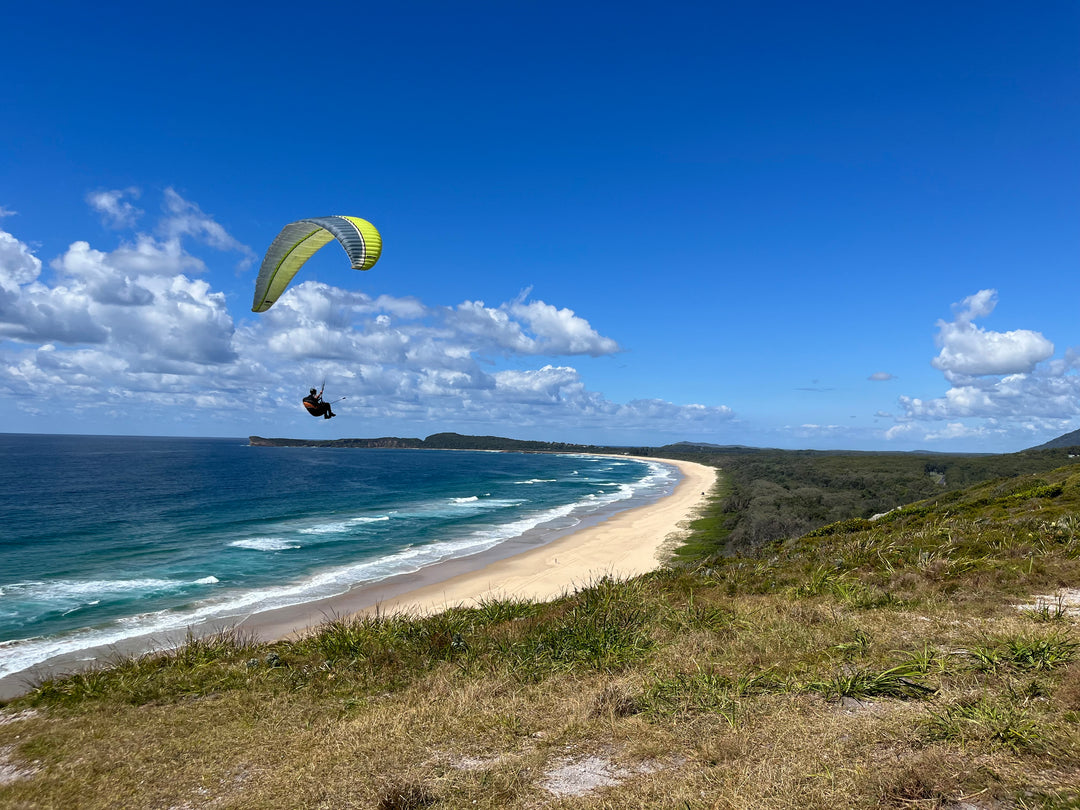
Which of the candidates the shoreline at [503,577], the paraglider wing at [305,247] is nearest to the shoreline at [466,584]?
the shoreline at [503,577]

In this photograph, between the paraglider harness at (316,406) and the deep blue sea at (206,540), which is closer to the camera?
the paraglider harness at (316,406)

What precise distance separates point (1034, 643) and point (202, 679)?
12.4 meters

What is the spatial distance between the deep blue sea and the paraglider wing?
48.4 ft

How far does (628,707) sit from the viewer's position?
6.65 metres

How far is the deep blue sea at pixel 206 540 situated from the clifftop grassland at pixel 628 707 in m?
14.2

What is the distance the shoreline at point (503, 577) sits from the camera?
2162cm

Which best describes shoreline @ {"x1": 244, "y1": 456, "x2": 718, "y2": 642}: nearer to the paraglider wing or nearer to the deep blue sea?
the deep blue sea

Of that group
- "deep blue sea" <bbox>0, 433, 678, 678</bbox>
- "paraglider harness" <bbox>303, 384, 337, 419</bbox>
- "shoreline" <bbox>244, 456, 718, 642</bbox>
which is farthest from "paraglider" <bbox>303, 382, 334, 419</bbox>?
"deep blue sea" <bbox>0, 433, 678, 678</bbox>

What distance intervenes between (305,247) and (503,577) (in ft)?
65.7

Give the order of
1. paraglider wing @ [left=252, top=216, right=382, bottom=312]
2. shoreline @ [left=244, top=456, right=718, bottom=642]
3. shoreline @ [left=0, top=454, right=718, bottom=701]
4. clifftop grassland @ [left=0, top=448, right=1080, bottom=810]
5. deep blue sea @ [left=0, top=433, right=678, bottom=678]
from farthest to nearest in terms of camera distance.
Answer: deep blue sea @ [left=0, top=433, right=678, bottom=678] < shoreline @ [left=244, top=456, right=718, bottom=642] < shoreline @ [left=0, top=454, right=718, bottom=701] < paraglider wing @ [left=252, top=216, right=382, bottom=312] < clifftop grassland @ [left=0, top=448, right=1080, bottom=810]

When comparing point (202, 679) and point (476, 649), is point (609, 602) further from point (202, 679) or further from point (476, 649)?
point (202, 679)

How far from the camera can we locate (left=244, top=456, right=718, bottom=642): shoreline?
21625mm

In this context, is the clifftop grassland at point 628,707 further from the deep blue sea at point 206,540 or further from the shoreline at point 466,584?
the deep blue sea at point 206,540

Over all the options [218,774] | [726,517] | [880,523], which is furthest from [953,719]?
[726,517]
